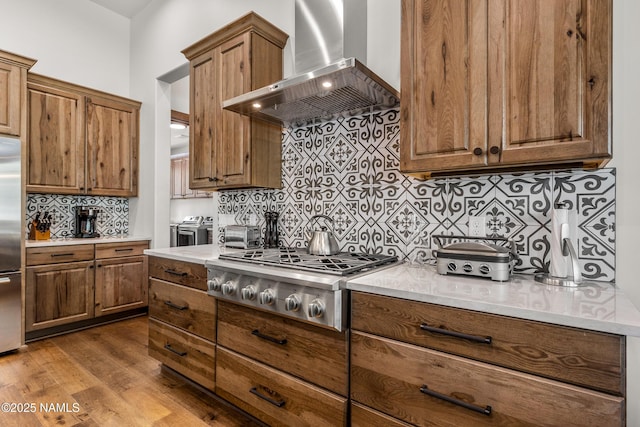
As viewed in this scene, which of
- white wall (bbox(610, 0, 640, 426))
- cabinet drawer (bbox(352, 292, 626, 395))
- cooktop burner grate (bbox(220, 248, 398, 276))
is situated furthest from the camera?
cooktop burner grate (bbox(220, 248, 398, 276))

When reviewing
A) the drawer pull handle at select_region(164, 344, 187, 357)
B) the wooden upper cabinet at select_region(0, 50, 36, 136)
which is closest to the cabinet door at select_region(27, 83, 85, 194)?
the wooden upper cabinet at select_region(0, 50, 36, 136)

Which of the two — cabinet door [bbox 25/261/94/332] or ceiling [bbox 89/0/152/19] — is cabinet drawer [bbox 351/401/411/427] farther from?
ceiling [bbox 89/0/152/19]

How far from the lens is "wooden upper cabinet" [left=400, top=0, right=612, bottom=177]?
1147 mm

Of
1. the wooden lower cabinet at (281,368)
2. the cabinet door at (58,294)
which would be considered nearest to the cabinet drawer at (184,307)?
the wooden lower cabinet at (281,368)

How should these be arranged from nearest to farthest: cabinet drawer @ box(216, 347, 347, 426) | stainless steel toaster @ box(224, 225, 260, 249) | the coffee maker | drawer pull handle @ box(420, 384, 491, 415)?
drawer pull handle @ box(420, 384, 491, 415)
cabinet drawer @ box(216, 347, 347, 426)
stainless steel toaster @ box(224, 225, 260, 249)
the coffee maker

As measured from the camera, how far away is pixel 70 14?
12.2 ft

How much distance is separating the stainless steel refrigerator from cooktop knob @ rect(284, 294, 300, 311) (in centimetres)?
260

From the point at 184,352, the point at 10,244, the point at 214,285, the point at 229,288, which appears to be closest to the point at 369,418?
the point at 229,288

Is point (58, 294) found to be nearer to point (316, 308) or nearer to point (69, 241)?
point (69, 241)

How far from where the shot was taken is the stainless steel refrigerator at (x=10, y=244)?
2607mm

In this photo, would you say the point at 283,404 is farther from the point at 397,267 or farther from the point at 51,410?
the point at 51,410

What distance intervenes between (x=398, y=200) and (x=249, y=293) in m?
0.97

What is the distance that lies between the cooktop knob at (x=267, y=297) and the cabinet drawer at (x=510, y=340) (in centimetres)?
47

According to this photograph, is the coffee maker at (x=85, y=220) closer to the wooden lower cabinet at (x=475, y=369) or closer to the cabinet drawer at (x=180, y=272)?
the cabinet drawer at (x=180, y=272)
